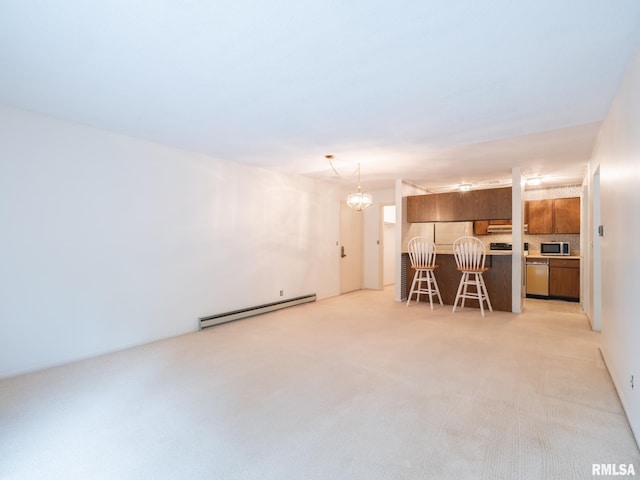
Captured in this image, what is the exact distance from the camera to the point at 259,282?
16.1 feet

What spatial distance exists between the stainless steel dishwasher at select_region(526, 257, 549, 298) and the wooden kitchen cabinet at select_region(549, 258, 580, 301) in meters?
0.08

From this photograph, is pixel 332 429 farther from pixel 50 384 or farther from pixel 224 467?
pixel 50 384

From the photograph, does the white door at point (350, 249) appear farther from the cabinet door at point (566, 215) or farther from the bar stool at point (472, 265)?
the cabinet door at point (566, 215)

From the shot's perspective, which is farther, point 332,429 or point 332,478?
point 332,429

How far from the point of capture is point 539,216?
21.3ft

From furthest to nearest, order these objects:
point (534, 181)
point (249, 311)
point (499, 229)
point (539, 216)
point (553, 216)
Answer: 1. point (499, 229)
2. point (539, 216)
3. point (553, 216)
4. point (534, 181)
5. point (249, 311)

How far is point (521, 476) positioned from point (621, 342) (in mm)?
1411

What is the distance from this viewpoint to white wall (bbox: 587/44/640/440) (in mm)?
1870

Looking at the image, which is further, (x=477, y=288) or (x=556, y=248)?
(x=556, y=248)

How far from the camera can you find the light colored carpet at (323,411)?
1.63m

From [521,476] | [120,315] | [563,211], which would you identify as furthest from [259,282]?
[563,211]

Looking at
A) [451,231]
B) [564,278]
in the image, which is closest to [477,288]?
[564,278]

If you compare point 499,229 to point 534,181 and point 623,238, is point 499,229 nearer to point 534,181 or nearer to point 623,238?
point 534,181

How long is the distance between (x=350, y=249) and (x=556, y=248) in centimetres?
399
